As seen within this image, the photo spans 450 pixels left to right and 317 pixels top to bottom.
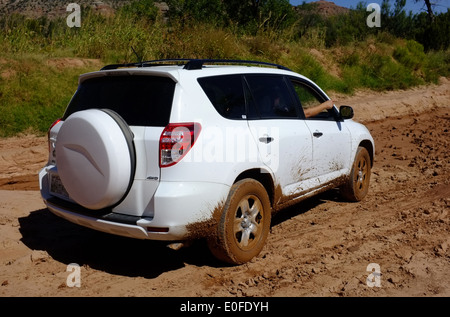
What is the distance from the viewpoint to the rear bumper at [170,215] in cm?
367

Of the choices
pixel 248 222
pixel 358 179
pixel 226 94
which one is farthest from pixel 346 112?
pixel 248 222

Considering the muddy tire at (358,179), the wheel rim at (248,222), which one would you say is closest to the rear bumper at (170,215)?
the wheel rim at (248,222)

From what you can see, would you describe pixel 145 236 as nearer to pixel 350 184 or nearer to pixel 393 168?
pixel 350 184

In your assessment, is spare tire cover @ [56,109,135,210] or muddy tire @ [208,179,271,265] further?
muddy tire @ [208,179,271,265]

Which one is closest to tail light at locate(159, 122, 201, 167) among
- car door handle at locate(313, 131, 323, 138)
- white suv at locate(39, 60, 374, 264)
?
white suv at locate(39, 60, 374, 264)

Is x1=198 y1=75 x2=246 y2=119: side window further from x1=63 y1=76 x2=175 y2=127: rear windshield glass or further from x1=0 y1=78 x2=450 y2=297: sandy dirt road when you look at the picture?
x1=0 y1=78 x2=450 y2=297: sandy dirt road

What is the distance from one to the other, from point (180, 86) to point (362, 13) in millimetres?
27336

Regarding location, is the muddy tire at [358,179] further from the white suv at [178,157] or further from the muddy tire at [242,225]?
the muddy tire at [242,225]

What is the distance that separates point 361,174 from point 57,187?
158 inches

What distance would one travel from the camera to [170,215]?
12.0ft

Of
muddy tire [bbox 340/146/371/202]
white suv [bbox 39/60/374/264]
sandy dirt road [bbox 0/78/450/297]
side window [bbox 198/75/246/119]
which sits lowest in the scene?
sandy dirt road [bbox 0/78/450/297]

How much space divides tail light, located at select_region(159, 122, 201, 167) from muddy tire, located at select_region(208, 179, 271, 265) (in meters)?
0.63

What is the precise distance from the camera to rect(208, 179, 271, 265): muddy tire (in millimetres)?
4051

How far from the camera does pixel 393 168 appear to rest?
8.29 meters
